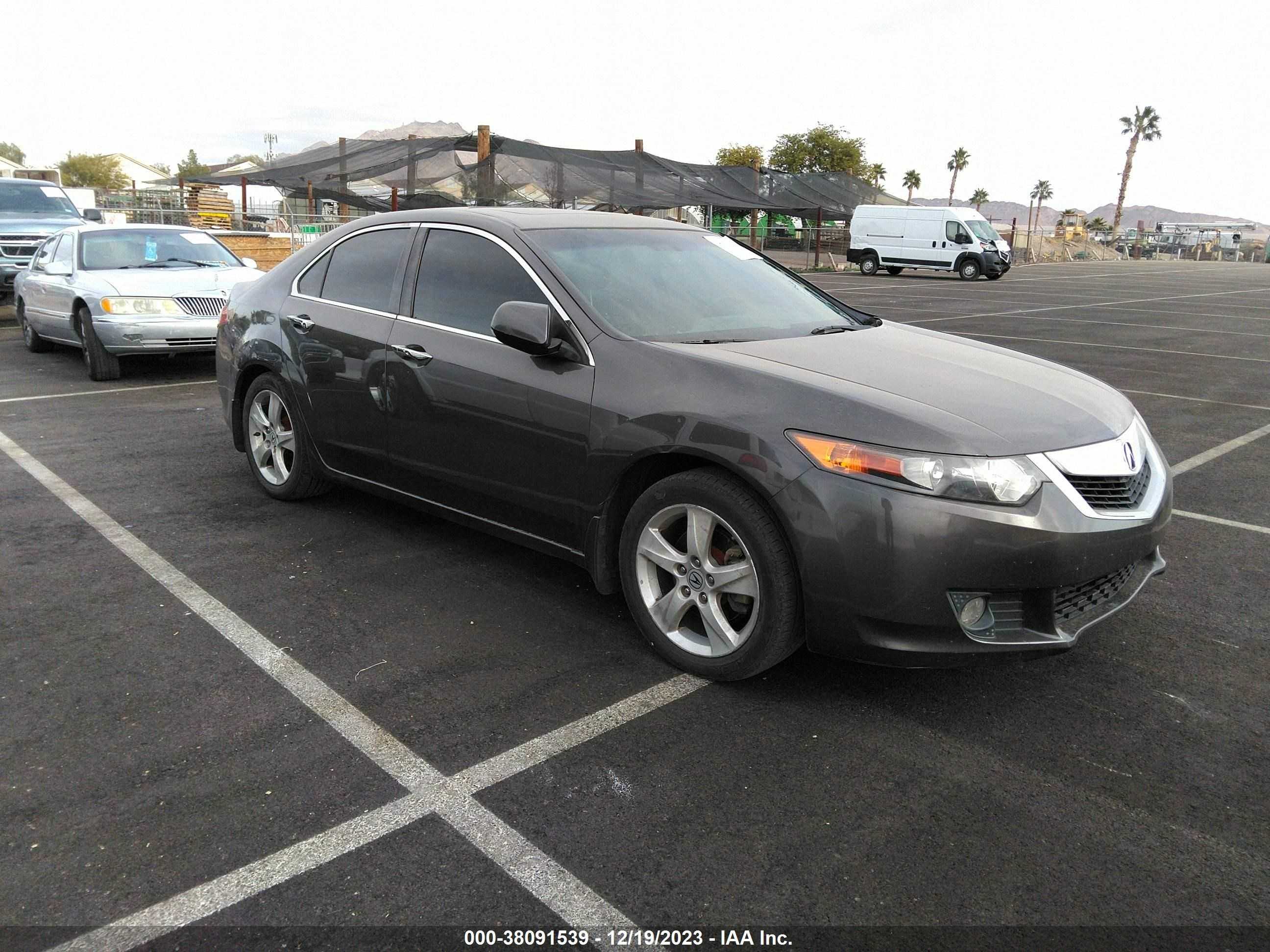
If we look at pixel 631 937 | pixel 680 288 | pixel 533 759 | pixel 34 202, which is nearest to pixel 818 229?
pixel 34 202

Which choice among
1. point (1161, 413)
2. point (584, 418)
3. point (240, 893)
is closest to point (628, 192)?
point (1161, 413)

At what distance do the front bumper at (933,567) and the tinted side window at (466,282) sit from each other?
5.09 ft

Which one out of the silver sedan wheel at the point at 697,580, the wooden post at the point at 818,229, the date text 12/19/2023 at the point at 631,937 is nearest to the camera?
the date text 12/19/2023 at the point at 631,937

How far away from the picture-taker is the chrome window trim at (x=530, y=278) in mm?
3812

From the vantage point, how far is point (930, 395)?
11.1ft

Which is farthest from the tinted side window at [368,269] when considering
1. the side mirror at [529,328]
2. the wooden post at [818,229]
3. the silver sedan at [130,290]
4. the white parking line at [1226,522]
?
the wooden post at [818,229]

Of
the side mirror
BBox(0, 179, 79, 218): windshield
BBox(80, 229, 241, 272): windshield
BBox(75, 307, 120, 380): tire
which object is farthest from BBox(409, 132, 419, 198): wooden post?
the side mirror

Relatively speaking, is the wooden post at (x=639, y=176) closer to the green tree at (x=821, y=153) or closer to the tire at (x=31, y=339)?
the tire at (x=31, y=339)

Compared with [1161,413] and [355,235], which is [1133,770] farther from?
[1161,413]

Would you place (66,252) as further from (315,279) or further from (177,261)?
(315,279)

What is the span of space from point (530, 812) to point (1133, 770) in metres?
1.77

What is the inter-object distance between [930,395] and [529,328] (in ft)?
4.70

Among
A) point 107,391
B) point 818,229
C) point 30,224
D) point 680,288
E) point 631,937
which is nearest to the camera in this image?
point 631,937

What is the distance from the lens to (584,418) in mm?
3729
